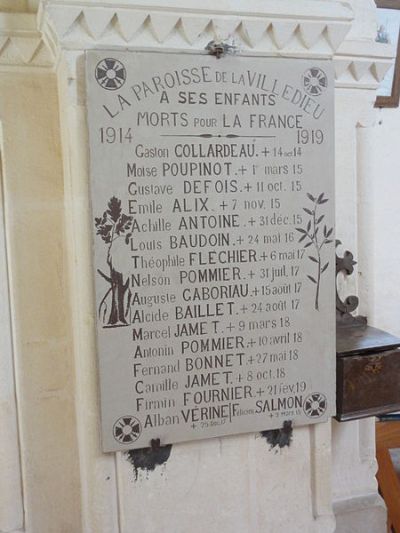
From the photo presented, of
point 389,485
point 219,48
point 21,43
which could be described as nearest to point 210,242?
point 219,48

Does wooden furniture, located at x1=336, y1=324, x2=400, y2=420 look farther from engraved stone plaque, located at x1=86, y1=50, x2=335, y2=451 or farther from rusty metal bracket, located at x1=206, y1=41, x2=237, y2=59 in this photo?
rusty metal bracket, located at x1=206, y1=41, x2=237, y2=59

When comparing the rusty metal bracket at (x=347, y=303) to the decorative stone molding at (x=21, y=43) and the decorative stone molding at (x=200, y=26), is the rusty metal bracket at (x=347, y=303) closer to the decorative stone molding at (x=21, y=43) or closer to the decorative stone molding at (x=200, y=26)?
the decorative stone molding at (x=200, y=26)

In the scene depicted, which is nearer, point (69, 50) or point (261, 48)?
point (69, 50)

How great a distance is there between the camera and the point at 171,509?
1.57 meters

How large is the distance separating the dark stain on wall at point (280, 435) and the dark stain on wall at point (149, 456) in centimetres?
29

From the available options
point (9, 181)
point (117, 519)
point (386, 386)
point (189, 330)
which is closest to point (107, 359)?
point (189, 330)

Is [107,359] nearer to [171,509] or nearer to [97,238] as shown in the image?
[97,238]

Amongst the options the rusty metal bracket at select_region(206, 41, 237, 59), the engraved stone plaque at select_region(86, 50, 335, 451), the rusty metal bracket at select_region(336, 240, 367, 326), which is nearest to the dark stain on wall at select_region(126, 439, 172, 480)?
the engraved stone plaque at select_region(86, 50, 335, 451)

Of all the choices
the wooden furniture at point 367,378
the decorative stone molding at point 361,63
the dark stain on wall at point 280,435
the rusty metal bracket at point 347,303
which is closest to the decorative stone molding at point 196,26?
the decorative stone molding at point 361,63

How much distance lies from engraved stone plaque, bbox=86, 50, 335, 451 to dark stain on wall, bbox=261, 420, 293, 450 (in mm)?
31

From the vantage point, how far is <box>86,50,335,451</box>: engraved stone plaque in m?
1.44

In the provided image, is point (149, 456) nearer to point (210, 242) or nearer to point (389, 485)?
point (210, 242)

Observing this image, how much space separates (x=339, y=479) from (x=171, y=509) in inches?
25.5

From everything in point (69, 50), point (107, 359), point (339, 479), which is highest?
point (69, 50)
